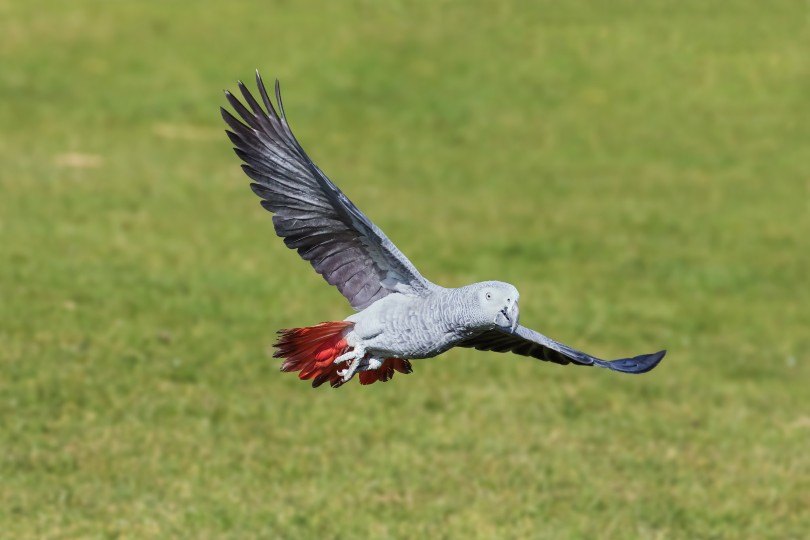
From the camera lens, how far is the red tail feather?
4.54m

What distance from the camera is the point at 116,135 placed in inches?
599

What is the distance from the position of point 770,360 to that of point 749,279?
226cm

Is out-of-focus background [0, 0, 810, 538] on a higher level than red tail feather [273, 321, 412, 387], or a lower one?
higher

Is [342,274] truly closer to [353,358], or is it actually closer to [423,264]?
[353,358]

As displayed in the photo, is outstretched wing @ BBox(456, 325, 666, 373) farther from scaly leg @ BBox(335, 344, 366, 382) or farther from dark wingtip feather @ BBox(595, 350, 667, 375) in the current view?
scaly leg @ BBox(335, 344, 366, 382)

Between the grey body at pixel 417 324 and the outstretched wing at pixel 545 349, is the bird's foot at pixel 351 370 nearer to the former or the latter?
the grey body at pixel 417 324

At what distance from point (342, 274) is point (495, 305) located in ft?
2.86

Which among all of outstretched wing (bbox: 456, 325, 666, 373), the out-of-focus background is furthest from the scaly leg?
the out-of-focus background

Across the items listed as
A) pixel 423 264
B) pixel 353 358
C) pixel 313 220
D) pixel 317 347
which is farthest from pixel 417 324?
pixel 423 264

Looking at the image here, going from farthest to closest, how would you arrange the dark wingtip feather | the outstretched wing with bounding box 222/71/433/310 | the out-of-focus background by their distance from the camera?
1. the out-of-focus background
2. the dark wingtip feather
3. the outstretched wing with bounding box 222/71/433/310

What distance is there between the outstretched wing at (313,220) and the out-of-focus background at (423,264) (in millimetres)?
1951

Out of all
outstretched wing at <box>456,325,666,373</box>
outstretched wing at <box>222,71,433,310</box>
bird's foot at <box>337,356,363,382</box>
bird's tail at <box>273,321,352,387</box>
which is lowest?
bird's foot at <box>337,356,363,382</box>

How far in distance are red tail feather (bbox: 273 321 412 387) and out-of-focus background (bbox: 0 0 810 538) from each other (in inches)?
68.0

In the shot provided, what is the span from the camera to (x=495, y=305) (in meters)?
3.99
